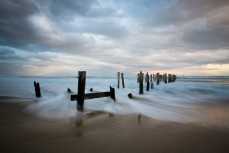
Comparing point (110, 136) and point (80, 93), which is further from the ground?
point (80, 93)

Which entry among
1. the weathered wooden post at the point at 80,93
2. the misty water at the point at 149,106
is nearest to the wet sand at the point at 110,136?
the misty water at the point at 149,106

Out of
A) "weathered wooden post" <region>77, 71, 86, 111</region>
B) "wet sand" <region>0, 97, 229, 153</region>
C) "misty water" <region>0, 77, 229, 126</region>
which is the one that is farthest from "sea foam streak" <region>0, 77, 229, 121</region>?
"wet sand" <region>0, 97, 229, 153</region>

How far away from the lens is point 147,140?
3.84m

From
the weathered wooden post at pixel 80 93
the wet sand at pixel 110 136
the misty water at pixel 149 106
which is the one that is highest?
the weathered wooden post at pixel 80 93

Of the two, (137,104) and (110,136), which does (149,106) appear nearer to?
(137,104)

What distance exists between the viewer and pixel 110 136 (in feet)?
13.4

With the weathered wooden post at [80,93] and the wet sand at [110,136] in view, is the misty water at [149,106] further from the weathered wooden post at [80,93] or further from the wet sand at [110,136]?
the wet sand at [110,136]

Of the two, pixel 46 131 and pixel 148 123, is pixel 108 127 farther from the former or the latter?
pixel 46 131

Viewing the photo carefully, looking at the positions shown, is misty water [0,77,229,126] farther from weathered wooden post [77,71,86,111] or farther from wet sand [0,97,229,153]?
wet sand [0,97,229,153]

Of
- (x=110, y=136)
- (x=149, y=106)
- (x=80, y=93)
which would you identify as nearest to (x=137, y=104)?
(x=149, y=106)

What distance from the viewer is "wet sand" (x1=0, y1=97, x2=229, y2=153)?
339 centimetres

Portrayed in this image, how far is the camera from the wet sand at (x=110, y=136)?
11.1 feet

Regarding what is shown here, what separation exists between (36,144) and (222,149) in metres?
4.09

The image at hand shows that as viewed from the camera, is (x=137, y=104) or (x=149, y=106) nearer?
(x=149, y=106)
